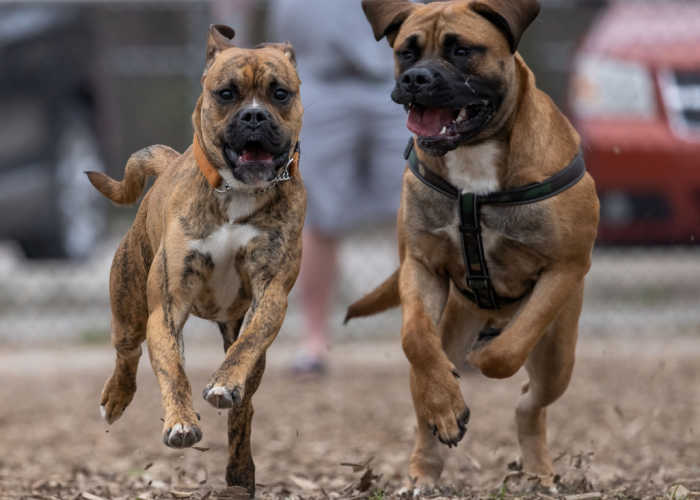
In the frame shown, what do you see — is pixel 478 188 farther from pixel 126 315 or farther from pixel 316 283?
pixel 316 283

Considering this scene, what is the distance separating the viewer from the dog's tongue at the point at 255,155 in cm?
350

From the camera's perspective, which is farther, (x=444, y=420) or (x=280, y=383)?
(x=280, y=383)

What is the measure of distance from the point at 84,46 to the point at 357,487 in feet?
17.4

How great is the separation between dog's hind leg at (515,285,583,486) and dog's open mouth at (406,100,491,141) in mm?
744

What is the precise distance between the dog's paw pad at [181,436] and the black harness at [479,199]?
3.73 ft

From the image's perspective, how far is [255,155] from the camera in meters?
3.52

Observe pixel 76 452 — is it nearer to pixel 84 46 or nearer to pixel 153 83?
pixel 84 46

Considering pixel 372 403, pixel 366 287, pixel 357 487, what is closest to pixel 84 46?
pixel 366 287

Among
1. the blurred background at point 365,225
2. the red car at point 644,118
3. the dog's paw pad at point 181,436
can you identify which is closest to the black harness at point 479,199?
the dog's paw pad at point 181,436

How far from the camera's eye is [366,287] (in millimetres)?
9672

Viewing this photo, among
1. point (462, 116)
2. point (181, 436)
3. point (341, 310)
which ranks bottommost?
point (341, 310)

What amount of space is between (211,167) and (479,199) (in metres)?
0.88

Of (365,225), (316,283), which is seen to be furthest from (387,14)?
(365,225)

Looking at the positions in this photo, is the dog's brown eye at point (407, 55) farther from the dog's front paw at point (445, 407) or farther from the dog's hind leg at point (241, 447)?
the dog's hind leg at point (241, 447)
